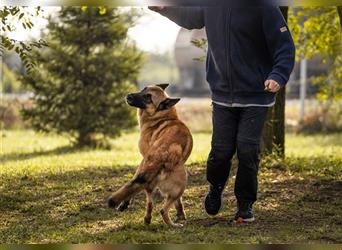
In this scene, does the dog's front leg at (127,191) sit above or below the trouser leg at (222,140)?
below

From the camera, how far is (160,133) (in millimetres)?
5457

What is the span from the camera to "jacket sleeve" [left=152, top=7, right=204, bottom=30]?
5523 millimetres

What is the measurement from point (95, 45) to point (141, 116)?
893 cm

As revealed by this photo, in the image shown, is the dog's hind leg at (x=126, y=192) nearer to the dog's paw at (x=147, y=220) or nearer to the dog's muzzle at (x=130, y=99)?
the dog's paw at (x=147, y=220)

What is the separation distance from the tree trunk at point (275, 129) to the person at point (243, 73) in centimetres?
362

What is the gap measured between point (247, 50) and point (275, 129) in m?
4.06

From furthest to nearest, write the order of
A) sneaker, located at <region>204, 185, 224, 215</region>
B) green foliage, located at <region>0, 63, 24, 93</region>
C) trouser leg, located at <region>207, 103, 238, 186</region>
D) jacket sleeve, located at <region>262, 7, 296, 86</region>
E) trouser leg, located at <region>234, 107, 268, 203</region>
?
green foliage, located at <region>0, 63, 24, 93</region>
sneaker, located at <region>204, 185, 224, 215</region>
trouser leg, located at <region>207, 103, 238, 186</region>
trouser leg, located at <region>234, 107, 268, 203</region>
jacket sleeve, located at <region>262, 7, 296, 86</region>

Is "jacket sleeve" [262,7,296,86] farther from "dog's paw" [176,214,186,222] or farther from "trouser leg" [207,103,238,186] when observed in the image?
"dog's paw" [176,214,186,222]

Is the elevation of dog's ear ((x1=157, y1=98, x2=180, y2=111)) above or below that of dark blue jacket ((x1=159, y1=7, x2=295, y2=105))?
below

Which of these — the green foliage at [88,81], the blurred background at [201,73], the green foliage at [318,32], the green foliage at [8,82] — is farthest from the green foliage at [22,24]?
the green foliage at [8,82]

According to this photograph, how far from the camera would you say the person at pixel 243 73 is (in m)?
5.17

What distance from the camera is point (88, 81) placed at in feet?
47.5

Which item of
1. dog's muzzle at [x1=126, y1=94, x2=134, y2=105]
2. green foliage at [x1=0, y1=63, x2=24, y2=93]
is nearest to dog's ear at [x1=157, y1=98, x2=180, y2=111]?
dog's muzzle at [x1=126, y1=94, x2=134, y2=105]

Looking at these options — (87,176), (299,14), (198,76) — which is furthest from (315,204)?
(198,76)
